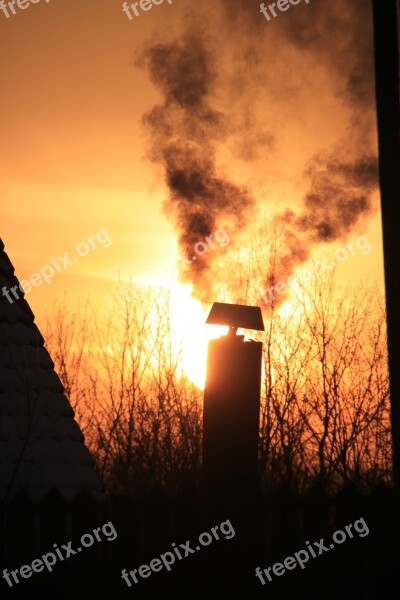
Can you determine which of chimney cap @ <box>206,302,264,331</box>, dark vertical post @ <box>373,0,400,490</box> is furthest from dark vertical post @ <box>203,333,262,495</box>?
dark vertical post @ <box>373,0,400,490</box>

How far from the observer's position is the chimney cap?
9.56m

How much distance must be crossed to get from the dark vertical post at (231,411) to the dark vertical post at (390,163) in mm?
2431

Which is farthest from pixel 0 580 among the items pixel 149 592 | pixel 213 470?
pixel 213 470

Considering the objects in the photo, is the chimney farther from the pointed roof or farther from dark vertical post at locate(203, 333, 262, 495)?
the pointed roof

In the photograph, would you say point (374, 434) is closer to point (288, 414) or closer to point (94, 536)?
point (288, 414)

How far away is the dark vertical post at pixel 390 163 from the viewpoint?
242 inches

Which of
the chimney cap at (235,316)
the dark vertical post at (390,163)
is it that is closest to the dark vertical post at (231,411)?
the chimney cap at (235,316)

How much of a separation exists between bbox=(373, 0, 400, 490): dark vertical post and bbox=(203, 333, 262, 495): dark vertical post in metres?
2.43

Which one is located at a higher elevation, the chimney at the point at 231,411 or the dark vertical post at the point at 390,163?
the dark vertical post at the point at 390,163

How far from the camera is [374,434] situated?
18.4 m

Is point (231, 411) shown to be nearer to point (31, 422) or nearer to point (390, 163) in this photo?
point (31, 422)

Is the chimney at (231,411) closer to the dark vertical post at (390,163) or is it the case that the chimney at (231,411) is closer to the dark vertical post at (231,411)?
the dark vertical post at (231,411)

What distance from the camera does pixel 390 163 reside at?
21.3 ft

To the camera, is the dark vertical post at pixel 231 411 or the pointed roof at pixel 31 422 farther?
the pointed roof at pixel 31 422
